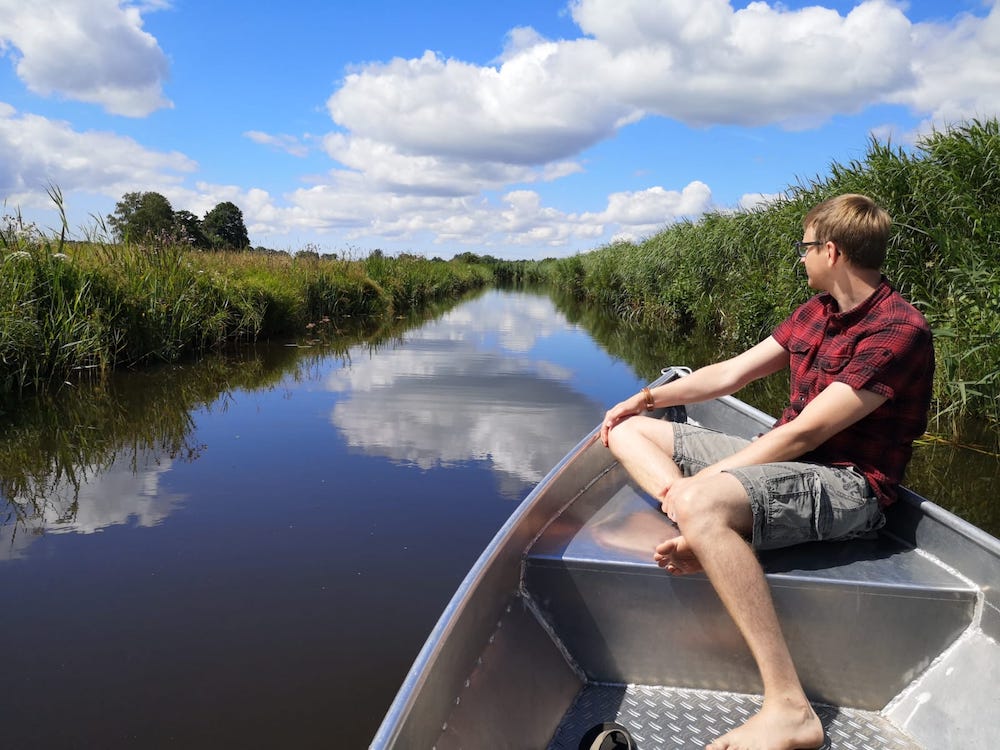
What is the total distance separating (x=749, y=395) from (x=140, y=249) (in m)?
7.23

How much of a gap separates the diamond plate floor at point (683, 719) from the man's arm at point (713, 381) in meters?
1.01

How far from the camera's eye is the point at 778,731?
5.17 ft

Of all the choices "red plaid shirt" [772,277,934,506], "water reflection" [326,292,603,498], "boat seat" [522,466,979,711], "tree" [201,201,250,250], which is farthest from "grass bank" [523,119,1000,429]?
"tree" [201,201,250,250]

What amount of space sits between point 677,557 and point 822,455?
63 centimetres

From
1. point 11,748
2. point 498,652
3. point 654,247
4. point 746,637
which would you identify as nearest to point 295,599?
point 11,748

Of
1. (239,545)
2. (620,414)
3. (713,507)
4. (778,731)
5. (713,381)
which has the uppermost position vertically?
(713,381)

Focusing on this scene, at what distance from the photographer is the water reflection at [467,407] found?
15.8 ft

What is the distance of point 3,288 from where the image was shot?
18.8 feet

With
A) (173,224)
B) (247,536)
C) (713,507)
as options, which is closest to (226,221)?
(173,224)

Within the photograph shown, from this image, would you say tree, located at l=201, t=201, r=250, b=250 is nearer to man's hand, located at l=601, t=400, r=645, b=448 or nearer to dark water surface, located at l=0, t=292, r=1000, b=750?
dark water surface, located at l=0, t=292, r=1000, b=750

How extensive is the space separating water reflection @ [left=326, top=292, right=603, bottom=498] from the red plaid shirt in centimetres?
223

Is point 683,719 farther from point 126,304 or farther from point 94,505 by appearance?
point 126,304

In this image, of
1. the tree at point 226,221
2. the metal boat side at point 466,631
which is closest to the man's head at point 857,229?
the metal boat side at point 466,631

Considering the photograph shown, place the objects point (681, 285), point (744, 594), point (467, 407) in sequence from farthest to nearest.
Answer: point (681, 285)
point (467, 407)
point (744, 594)
